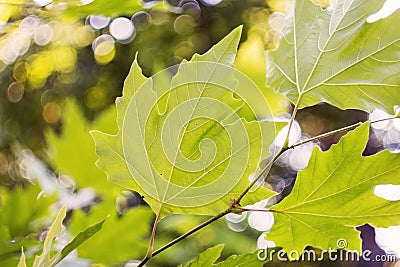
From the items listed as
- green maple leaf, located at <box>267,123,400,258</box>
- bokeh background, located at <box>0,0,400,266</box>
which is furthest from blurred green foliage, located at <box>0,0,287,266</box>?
green maple leaf, located at <box>267,123,400,258</box>

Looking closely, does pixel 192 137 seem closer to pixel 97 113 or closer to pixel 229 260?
pixel 229 260

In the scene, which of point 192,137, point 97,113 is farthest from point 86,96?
point 192,137

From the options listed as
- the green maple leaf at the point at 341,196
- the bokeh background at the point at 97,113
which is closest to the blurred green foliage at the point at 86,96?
the bokeh background at the point at 97,113

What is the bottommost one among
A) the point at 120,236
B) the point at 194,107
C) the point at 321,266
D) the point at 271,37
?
the point at 321,266

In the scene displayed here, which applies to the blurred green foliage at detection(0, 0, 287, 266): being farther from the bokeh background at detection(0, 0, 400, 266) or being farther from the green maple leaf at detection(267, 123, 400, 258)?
the green maple leaf at detection(267, 123, 400, 258)

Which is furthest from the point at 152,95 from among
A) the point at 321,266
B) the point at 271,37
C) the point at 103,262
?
the point at 271,37

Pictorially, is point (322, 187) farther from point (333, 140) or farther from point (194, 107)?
point (333, 140)

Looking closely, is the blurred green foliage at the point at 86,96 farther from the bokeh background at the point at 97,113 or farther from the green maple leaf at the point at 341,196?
the green maple leaf at the point at 341,196
